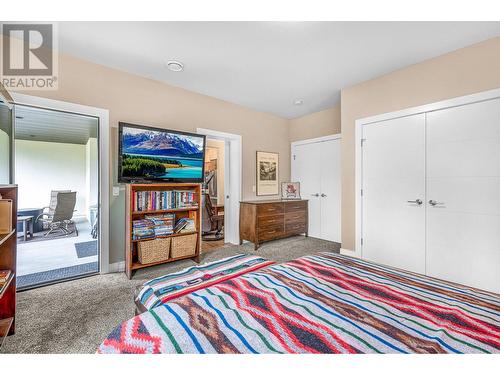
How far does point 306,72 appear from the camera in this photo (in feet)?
9.78

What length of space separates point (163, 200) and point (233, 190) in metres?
1.56

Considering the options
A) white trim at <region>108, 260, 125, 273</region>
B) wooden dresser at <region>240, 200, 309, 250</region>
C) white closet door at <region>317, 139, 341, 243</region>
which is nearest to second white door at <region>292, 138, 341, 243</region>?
white closet door at <region>317, 139, 341, 243</region>

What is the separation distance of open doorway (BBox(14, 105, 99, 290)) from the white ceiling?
0.95m

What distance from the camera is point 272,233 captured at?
13.5 feet

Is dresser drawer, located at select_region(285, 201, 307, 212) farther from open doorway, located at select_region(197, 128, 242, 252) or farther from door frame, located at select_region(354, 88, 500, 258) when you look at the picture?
door frame, located at select_region(354, 88, 500, 258)

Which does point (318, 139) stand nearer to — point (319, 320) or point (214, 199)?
point (214, 199)

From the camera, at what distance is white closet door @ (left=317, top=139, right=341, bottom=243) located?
4.27 m

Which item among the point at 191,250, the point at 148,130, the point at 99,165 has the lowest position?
the point at 191,250

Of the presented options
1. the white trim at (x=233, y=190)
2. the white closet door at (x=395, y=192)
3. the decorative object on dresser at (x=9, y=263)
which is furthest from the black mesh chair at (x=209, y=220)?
the decorative object on dresser at (x=9, y=263)

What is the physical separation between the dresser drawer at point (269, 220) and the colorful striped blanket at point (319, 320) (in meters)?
2.56

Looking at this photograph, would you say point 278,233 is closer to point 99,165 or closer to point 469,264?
point 469,264

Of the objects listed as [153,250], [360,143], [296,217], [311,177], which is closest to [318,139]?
[311,177]

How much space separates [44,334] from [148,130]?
216 centimetres
